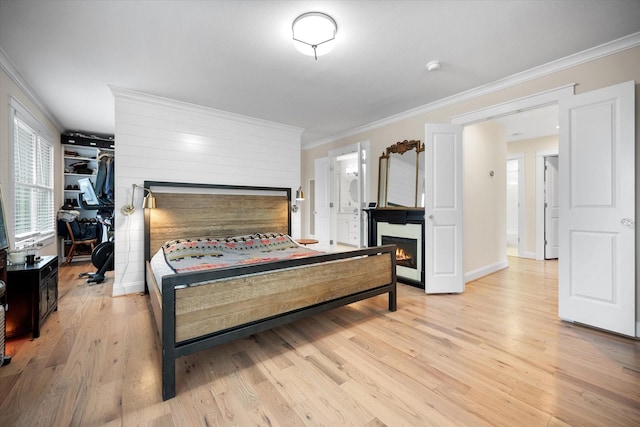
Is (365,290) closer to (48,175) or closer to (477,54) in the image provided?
(477,54)

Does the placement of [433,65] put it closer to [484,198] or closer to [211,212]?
[484,198]

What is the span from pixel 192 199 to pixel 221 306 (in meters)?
2.42

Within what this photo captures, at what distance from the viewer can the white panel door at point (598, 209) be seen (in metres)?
2.33

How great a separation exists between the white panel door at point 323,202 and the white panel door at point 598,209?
373cm

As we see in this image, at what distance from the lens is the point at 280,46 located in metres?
2.45

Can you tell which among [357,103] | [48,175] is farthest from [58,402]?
[48,175]

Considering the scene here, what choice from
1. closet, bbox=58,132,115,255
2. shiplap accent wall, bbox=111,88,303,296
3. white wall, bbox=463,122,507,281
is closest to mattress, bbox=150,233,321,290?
shiplap accent wall, bbox=111,88,303,296

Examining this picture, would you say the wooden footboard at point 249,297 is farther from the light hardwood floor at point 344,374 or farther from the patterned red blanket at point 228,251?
the patterned red blanket at point 228,251

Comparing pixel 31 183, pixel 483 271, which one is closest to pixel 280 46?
pixel 31 183

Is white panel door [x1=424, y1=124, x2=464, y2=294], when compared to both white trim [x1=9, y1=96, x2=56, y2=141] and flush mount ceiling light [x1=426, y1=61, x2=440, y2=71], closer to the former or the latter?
flush mount ceiling light [x1=426, y1=61, x2=440, y2=71]

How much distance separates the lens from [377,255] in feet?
9.45

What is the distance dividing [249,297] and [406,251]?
2764 mm

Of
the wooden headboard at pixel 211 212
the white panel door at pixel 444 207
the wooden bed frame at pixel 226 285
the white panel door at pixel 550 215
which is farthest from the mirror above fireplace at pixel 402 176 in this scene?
the white panel door at pixel 550 215

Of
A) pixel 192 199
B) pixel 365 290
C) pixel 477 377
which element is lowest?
pixel 477 377
